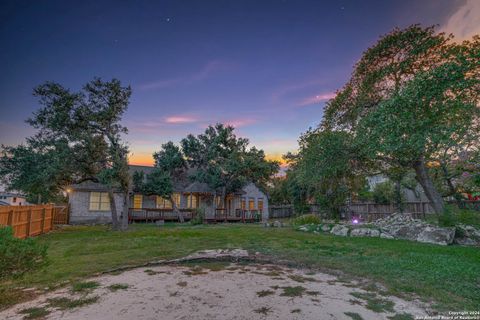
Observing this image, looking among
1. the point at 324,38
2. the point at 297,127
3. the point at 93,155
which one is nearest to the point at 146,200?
the point at 93,155

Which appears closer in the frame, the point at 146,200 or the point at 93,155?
the point at 93,155

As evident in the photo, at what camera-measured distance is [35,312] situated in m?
3.17

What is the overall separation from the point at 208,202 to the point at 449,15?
68.4 feet

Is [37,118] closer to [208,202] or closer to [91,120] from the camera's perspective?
[91,120]

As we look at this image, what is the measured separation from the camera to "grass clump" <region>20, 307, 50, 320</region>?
3055mm

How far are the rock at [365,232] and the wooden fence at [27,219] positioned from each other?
504 inches

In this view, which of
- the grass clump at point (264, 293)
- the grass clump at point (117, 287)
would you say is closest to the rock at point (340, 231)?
the grass clump at point (264, 293)

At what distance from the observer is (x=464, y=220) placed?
34.6 feet

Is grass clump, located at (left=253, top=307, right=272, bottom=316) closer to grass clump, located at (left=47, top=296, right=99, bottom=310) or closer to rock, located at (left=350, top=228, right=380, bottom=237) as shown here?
grass clump, located at (left=47, top=296, right=99, bottom=310)

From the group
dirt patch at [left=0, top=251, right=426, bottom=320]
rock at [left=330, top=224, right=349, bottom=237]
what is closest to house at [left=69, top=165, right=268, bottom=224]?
rock at [left=330, top=224, right=349, bottom=237]

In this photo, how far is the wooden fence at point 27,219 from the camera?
27.8 feet

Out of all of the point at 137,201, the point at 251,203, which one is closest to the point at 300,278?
the point at 137,201

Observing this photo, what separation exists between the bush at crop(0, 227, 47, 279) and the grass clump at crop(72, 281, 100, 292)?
2.20 feet

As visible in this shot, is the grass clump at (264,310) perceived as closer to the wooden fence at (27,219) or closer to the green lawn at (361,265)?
the green lawn at (361,265)
